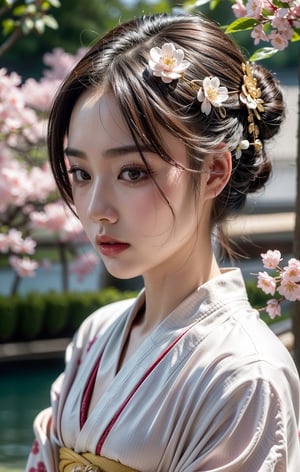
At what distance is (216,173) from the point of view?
159cm

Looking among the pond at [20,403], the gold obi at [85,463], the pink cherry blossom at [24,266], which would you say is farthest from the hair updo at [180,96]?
the pink cherry blossom at [24,266]

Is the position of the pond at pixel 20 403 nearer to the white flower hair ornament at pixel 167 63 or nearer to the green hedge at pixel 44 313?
the green hedge at pixel 44 313

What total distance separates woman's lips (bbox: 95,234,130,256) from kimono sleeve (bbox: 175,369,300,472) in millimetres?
262

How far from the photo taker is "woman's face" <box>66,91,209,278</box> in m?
1.51

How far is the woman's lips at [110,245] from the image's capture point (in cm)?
153

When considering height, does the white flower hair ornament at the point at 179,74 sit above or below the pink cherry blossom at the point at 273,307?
above

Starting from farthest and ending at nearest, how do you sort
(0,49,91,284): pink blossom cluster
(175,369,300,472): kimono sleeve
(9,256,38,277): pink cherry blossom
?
(9,256,38,277): pink cherry blossom
(0,49,91,284): pink blossom cluster
(175,369,300,472): kimono sleeve

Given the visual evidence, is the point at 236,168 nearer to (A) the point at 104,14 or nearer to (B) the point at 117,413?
(B) the point at 117,413

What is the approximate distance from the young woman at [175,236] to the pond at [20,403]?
1817 mm

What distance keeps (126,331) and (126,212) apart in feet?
1.06

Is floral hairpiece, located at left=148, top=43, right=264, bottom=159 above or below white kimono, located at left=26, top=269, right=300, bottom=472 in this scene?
above

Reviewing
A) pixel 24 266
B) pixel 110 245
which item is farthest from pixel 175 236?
pixel 24 266

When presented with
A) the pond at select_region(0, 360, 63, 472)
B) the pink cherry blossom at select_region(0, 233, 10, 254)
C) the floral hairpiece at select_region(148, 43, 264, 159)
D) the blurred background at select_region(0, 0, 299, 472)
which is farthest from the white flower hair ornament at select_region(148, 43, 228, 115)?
the pink cherry blossom at select_region(0, 233, 10, 254)

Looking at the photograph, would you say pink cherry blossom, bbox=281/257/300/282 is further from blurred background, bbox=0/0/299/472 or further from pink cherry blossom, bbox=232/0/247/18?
blurred background, bbox=0/0/299/472
